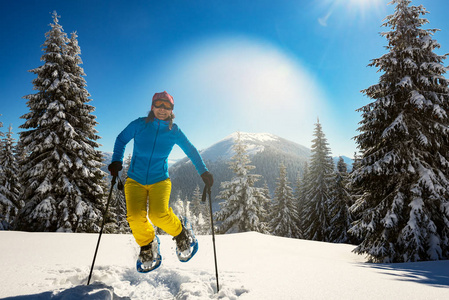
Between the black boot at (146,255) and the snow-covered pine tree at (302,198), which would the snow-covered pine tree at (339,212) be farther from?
the black boot at (146,255)

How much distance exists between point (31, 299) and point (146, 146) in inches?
82.6

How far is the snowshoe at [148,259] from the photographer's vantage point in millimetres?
3217

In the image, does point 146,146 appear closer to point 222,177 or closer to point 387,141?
point 387,141

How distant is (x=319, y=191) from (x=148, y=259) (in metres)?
22.8

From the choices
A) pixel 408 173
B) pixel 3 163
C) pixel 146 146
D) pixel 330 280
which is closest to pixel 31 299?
pixel 146 146

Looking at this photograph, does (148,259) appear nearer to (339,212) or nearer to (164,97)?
(164,97)

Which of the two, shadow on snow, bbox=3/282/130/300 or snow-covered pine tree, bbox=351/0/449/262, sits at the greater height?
snow-covered pine tree, bbox=351/0/449/262

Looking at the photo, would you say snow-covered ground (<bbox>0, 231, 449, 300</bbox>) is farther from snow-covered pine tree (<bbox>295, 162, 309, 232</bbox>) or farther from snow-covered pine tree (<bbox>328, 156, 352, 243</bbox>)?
snow-covered pine tree (<bbox>295, 162, 309, 232</bbox>)

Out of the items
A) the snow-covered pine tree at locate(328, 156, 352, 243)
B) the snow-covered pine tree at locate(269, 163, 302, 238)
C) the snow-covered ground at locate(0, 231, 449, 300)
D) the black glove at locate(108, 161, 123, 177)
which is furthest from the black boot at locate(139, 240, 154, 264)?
the snow-covered pine tree at locate(269, 163, 302, 238)

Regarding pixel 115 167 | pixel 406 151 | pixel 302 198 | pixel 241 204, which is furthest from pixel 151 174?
pixel 302 198

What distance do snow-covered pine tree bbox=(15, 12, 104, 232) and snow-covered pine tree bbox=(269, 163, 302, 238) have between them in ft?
64.0

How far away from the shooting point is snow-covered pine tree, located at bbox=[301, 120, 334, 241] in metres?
22.4

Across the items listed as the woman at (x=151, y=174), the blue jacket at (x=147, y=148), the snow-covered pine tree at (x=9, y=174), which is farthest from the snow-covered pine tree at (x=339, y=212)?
the snow-covered pine tree at (x=9, y=174)

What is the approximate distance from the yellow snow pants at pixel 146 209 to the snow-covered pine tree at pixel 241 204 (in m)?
15.1
